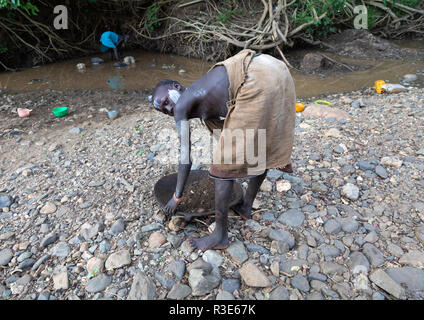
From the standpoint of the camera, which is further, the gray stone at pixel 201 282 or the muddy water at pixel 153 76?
the muddy water at pixel 153 76

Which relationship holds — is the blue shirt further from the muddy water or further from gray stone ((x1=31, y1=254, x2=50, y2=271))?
gray stone ((x1=31, y1=254, x2=50, y2=271))

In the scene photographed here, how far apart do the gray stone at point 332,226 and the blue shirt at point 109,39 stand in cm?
589

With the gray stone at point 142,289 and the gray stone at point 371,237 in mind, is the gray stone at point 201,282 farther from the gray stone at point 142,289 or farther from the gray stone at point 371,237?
the gray stone at point 371,237

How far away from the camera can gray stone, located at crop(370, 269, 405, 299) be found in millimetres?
1498

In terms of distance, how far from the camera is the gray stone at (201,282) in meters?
1.55

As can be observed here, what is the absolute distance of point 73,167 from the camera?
8.60 ft

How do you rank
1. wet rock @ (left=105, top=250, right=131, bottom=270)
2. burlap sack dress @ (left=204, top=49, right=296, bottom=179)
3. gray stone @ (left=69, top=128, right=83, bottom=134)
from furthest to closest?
1. gray stone @ (left=69, top=128, right=83, bottom=134)
2. wet rock @ (left=105, top=250, right=131, bottom=270)
3. burlap sack dress @ (left=204, top=49, right=296, bottom=179)

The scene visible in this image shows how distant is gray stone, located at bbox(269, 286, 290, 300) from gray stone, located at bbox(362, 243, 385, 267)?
0.52m

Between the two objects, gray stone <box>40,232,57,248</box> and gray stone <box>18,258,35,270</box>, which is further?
gray stone <box>40,232,57,248</box>

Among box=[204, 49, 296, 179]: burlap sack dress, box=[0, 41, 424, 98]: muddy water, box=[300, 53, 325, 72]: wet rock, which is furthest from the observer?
box=[300, 53, 325, 72]: wet rock

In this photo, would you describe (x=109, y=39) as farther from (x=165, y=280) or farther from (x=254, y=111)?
(x=165, y=280)

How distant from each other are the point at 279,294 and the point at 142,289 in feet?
2.23

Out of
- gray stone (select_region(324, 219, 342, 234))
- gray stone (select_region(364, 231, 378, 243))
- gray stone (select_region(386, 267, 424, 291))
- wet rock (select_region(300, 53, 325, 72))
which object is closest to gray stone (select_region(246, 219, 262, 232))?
gray stone (select_region(324, 219, 342, 234))

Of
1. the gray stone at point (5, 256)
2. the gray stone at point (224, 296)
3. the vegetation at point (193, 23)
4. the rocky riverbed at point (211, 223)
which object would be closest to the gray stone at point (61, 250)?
the rocky riverbed at point (211, 223)
